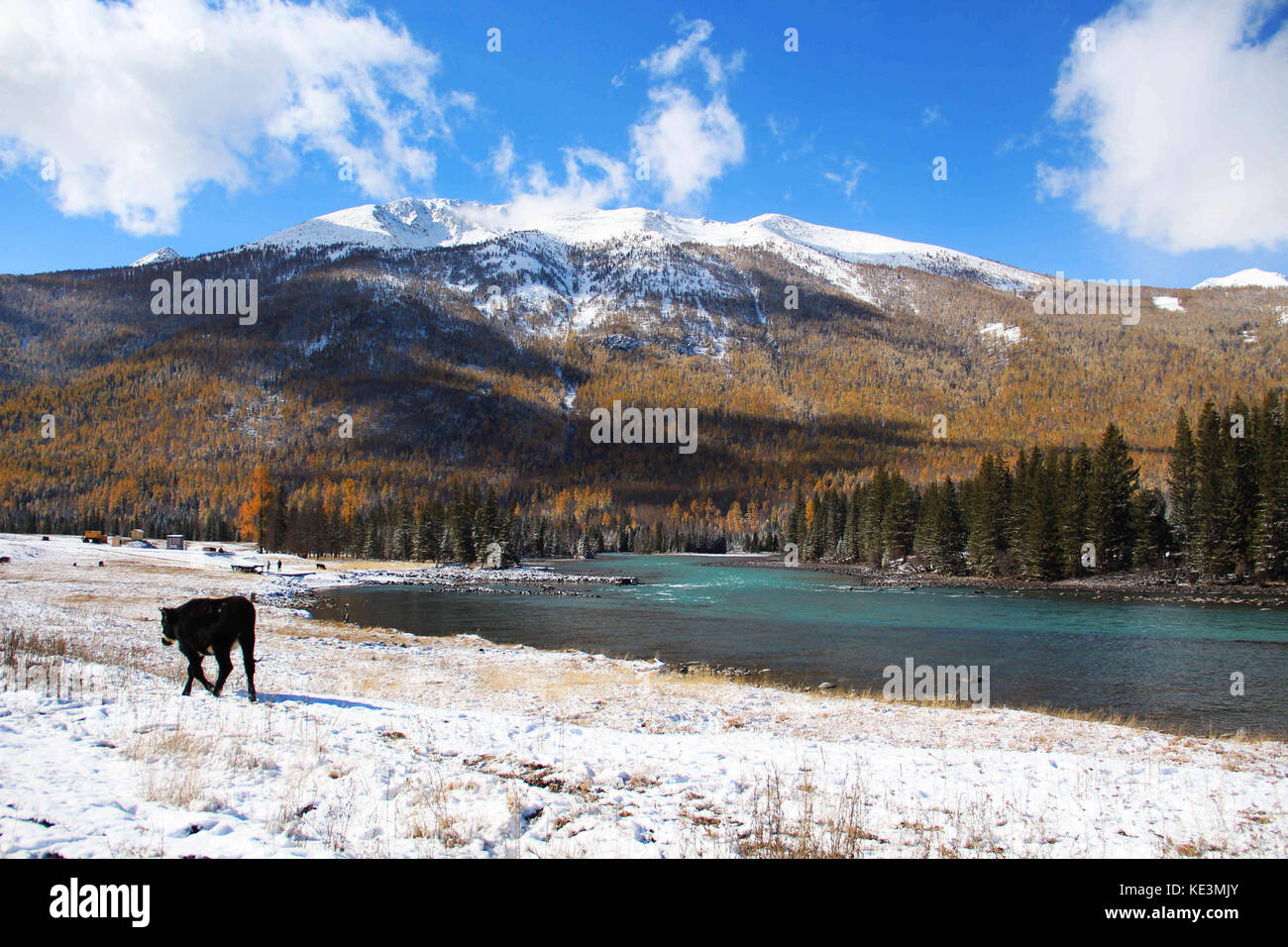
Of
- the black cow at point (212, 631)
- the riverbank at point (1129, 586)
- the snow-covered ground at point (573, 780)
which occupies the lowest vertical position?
the riverbank at point (1129, 586)

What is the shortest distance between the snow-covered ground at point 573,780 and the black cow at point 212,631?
2.37 feet

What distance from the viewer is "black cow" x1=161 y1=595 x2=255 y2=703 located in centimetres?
1215

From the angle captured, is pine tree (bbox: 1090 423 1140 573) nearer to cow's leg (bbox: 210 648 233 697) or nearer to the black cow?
the black cow

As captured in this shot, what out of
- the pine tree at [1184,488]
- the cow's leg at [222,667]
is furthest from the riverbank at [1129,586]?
the cow's leg at [222,667]

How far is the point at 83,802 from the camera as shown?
5.94m

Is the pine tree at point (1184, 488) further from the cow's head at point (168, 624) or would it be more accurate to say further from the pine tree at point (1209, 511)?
the cow's head at point (168, 624)

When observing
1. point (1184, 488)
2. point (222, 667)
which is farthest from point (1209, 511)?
point (222, 667)

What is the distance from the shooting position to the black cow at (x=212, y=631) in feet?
39.9

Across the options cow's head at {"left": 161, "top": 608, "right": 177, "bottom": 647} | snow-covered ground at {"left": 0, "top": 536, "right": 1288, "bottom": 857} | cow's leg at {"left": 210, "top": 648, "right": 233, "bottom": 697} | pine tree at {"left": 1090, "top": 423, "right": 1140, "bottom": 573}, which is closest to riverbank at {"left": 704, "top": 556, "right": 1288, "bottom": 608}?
pine tree at {"left": 1090, "top": 423, "right": 1140, "bottom": 573}

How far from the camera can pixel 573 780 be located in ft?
27.4

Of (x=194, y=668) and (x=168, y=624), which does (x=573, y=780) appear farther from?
(x=168, y=624)

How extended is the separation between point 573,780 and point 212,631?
8389mm
